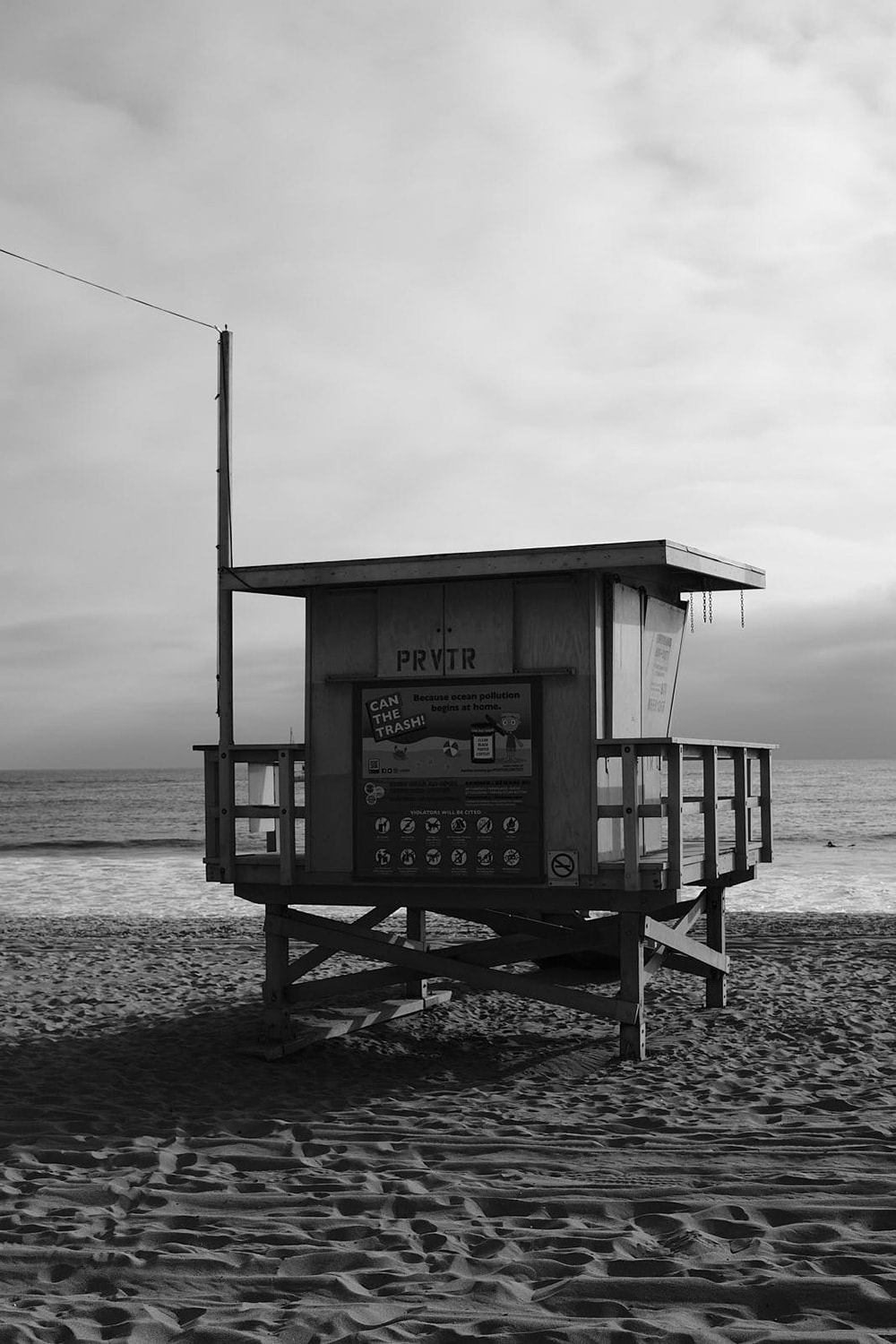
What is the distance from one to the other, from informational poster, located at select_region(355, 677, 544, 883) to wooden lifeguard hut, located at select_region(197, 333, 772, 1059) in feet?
0.04

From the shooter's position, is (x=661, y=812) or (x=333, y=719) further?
(x=333, y=719)

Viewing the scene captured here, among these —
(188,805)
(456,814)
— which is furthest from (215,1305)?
(188,805)

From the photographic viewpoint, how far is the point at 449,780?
924 centimetres

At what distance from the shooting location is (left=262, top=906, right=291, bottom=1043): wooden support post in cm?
995

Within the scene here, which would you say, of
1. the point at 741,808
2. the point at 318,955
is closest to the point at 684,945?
the point at 741,808

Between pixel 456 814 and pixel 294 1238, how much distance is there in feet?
12.8

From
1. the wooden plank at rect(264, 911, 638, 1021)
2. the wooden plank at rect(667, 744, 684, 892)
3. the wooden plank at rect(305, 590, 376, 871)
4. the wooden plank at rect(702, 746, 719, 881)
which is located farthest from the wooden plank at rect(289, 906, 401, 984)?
the wooden plank at rect(702, 746, 719, 881)

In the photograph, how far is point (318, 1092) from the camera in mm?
8656

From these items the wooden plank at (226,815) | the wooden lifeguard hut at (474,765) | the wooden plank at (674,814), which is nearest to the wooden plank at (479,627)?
the wooden lifeguard hut at (474,765)

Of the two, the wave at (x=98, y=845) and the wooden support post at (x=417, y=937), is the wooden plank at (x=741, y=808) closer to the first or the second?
the wooden support post at (x=417, y=937)

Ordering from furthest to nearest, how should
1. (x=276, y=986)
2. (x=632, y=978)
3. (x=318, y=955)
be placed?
(x=318, y=955), (x=276, y=986), (x=632, y=978)

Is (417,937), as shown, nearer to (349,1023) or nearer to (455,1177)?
(349,1023)

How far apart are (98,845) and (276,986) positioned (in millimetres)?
38504

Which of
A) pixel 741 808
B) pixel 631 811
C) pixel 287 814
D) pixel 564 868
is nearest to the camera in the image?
pixel 631 811
